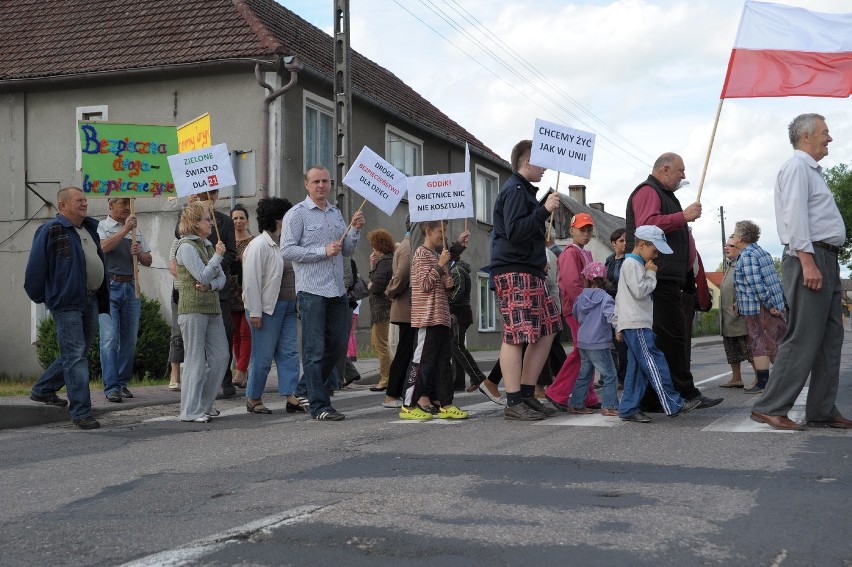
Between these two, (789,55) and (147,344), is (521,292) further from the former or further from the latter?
(147,344)

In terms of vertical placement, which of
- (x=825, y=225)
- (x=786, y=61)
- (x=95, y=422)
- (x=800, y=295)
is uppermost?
(x=786, y=61)

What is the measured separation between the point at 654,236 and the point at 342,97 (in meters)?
7.54

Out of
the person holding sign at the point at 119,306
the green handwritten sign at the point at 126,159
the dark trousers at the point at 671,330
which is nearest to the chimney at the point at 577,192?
the green handwritten sign at the point at 126,159

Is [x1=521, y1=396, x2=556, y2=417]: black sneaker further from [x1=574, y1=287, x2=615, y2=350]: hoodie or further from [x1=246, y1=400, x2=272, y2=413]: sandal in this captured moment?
[x1=246, y1=400, x2=272, y2=413]: sandal

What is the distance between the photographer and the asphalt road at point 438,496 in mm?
3758

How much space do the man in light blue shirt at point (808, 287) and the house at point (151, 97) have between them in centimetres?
1168

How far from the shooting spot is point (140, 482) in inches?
213

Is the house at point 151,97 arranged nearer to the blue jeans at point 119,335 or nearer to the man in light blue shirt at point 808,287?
the blue jeans at point 119,335

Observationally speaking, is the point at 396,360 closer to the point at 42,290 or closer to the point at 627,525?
the point at 42,290

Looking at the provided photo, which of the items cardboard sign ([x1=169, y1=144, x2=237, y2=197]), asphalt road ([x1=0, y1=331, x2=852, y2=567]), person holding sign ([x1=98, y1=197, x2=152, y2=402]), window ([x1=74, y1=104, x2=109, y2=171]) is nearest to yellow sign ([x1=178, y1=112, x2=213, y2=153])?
person holding sign ([x1=98, y1=197, x2=152, y2=402])

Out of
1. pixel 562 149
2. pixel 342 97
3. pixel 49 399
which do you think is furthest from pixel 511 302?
pixel 342 97

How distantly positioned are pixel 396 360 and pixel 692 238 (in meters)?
2.93

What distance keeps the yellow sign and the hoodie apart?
5.24 meters

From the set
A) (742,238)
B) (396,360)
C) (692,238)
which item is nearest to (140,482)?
(396,360)
